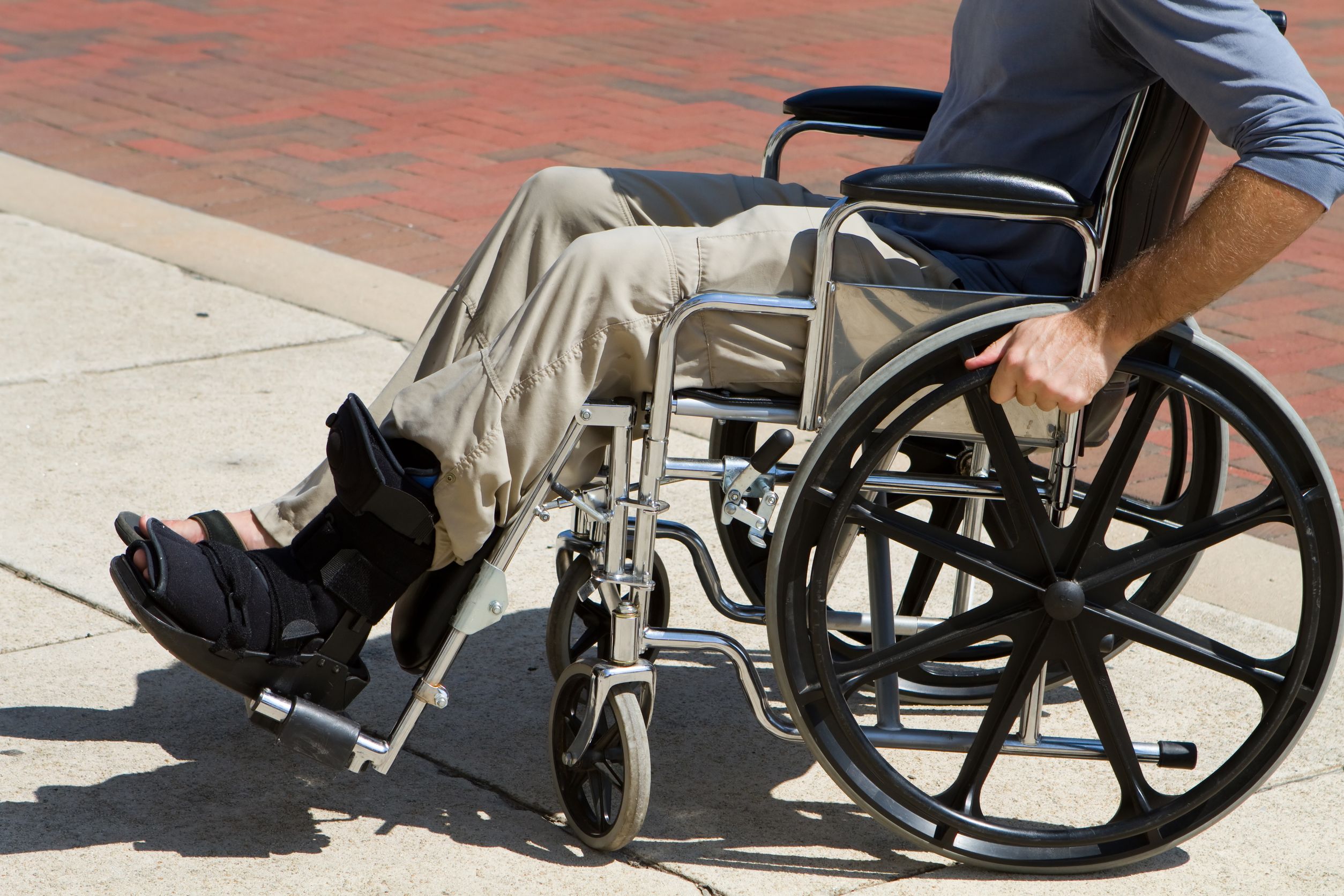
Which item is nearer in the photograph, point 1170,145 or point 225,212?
point 1170,145

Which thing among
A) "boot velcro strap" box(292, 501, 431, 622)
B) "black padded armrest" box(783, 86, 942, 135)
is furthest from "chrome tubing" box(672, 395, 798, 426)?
"black padded armrest" box(783, 86, 942, 135)

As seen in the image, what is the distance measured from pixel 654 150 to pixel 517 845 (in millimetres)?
4273

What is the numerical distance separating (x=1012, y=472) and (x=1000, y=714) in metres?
0.33

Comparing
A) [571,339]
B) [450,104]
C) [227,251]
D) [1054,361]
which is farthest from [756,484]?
[450,104]

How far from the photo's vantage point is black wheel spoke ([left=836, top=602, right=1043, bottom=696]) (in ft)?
6.57

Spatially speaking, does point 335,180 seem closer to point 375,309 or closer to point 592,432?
point 375,309

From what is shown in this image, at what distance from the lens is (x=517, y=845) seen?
2.08 meters

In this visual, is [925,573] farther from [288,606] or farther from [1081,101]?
[288,606]

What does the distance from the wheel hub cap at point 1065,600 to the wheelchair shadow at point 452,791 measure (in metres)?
0.38

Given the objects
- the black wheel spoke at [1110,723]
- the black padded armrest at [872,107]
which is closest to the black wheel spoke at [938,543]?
the black wheel spoke at [1110,723]

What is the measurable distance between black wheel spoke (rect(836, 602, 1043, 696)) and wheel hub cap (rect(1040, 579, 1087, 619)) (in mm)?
24

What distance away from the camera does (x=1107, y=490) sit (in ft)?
6.52

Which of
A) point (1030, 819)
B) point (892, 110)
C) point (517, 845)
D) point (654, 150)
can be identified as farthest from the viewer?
point (654, 150)

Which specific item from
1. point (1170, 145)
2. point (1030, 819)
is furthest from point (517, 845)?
point (1170, 145)
